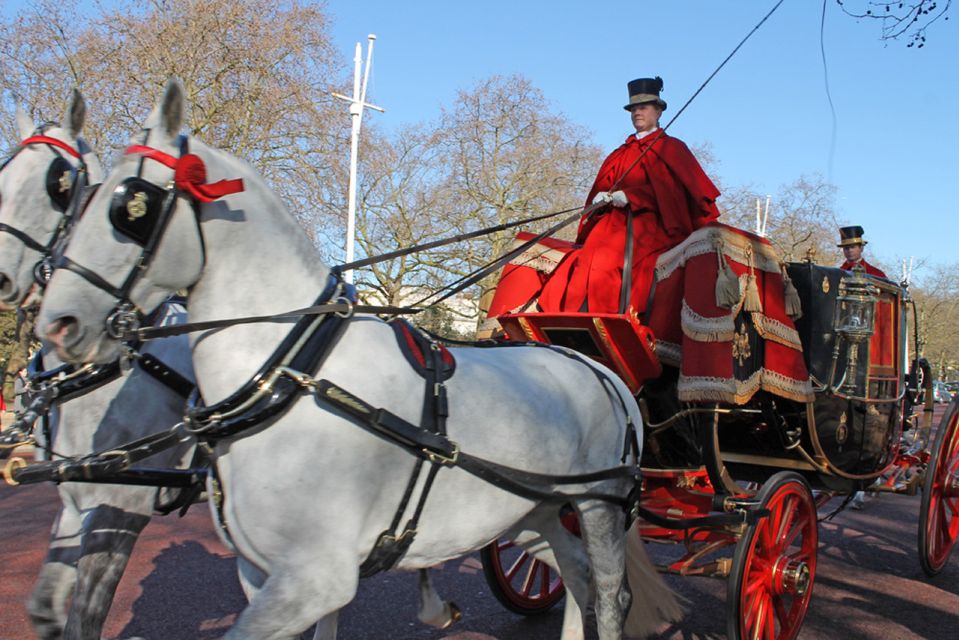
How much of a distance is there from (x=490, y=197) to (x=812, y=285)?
2203cm

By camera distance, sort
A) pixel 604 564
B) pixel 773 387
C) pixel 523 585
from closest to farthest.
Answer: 1. pixel 604 564
2. pixel 773 387
3. pixel 523 585

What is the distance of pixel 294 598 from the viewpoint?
2477 mm

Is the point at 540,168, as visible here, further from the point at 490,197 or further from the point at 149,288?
the point at 149,288

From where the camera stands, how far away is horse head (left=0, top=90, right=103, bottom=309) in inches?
145

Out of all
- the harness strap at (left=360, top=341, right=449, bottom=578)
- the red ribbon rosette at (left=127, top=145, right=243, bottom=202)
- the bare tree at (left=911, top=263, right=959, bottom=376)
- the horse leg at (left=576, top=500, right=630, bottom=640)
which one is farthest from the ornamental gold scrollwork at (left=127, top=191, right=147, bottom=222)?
the bare tree at (left=911, top=263, right=959, bottom=376)

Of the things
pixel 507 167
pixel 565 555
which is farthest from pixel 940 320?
pixel 565 555

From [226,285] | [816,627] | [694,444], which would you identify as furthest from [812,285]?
[226,285]

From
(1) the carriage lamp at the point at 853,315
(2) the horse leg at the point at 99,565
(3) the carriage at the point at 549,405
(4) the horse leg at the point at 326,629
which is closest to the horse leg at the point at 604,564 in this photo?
(3) the carriage at the point at 549,405

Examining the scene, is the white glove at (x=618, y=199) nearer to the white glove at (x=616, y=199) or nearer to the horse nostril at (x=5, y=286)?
the white glove at (x=616, y=199)

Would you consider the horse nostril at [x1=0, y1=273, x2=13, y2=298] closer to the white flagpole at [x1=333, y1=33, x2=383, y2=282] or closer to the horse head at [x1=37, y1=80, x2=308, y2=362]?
the horse head at [x1=37, y1=80, x2=308, y2=362]

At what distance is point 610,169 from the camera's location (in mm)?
5168

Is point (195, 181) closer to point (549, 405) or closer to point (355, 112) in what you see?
point (549, 405)

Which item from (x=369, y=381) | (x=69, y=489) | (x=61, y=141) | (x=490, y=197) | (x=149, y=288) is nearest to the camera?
(x=149, y=288)

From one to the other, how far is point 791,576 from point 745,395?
101cm
